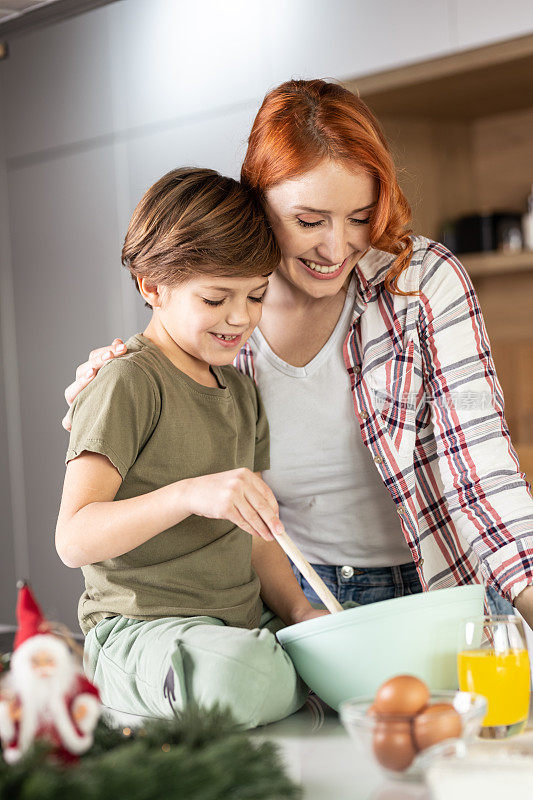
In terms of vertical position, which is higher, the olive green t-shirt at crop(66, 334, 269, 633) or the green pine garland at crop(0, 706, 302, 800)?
the olive green t-shirt at crop(66, 334, 269, 633)

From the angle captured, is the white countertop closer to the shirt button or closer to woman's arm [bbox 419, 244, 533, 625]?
woman's arm [bbox 419, 244, 533, 625]

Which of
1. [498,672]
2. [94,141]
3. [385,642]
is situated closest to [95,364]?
[385,642]

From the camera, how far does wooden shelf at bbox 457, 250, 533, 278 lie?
2920 mm

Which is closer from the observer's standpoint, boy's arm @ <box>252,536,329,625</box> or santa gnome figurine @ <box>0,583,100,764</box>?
santa gnome figurine @ <box>0,583,100,764</box>

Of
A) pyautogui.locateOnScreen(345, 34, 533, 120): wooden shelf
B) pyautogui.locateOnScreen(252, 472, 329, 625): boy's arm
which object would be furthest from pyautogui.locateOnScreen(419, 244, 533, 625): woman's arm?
pyautogui.locateOnScreen(345, 34, 533, 120): wooden shelf

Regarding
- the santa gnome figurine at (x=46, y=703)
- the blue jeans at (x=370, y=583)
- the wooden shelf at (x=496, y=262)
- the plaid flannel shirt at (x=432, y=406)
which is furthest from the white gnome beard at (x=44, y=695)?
the wooden shelf at (x=496, y=262)

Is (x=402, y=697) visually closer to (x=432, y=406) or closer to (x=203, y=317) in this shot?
(x=203, y=317)

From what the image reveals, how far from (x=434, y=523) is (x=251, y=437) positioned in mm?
364

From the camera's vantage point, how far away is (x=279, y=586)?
1.30 metres

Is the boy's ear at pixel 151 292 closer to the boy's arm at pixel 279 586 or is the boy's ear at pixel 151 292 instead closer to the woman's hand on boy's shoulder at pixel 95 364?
the woman's hand on boy's shoulder at pixel 95 364

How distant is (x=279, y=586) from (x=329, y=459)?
1.08ft

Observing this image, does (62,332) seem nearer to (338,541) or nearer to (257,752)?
(338,541)

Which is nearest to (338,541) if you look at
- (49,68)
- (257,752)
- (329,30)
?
(257,752)

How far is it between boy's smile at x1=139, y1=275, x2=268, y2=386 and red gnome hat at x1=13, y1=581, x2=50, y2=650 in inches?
21.4
